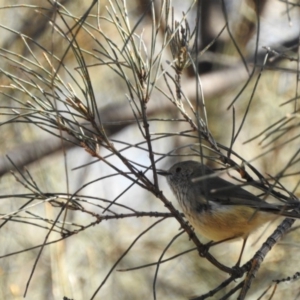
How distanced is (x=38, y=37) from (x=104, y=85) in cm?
51

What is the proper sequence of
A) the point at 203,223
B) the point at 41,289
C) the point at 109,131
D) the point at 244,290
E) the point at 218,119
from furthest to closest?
the point at 218,119 < the point at 41,289 < the point at 109,131 < the point at 203,223 < the point at 244,290

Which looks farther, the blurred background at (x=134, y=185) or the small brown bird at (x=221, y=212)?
the blurred background at (x=134, y=185)

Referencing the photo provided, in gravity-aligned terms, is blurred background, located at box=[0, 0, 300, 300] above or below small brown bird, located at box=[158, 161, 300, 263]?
above

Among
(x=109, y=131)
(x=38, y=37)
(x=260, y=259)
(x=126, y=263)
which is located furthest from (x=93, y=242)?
(x=260, y=259)

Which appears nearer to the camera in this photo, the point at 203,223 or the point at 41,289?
the point at 203,223

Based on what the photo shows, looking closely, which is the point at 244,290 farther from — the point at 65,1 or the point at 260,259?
the point at 65,1

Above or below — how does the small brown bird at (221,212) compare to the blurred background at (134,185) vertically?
below

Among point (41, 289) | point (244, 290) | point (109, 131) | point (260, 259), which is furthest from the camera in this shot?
point (41, 289)

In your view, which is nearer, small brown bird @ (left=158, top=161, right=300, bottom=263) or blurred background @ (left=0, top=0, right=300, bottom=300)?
small brown bird @ (left=158, top=161, right=300, bottom=263)

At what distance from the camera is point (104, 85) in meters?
3.81

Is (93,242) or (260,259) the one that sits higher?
(93,242)

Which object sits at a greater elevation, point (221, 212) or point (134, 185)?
point (134, 185)

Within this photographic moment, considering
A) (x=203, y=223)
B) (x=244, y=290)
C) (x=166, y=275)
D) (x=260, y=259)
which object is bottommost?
(x=244, y=290)

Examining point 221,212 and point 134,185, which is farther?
point 134,185
